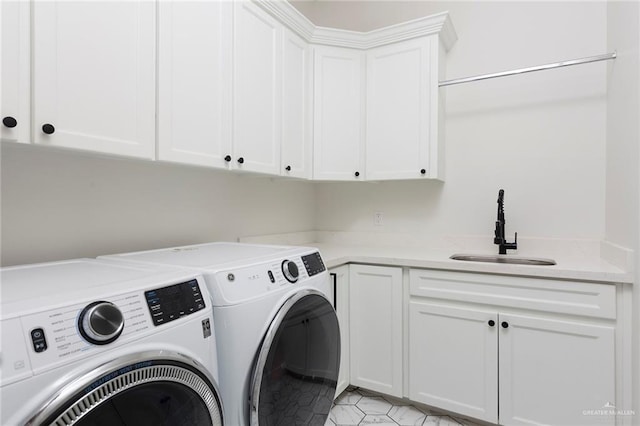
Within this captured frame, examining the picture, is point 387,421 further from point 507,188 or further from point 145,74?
point 145,74

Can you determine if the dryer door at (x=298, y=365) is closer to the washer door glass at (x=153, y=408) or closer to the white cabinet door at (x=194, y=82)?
the washer door glass at (x=153, y=408)

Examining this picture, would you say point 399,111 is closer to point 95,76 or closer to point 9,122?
point 95,76

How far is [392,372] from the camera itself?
2.01 metres

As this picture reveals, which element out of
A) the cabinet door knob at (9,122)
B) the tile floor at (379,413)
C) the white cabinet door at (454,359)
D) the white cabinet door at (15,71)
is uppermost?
the white cabinet door at (15,71)

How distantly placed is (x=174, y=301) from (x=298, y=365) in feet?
1.89

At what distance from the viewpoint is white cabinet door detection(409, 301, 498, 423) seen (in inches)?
69.2

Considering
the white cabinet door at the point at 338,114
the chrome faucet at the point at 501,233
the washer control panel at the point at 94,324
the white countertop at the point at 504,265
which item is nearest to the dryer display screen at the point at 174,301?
the washer control panel at the point at 94,324

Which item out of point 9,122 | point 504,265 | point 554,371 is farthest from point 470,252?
point 9,122

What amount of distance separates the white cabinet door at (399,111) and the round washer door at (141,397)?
180 centimetres

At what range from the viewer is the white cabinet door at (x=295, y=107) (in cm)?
204

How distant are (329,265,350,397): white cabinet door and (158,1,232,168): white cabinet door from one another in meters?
0.90

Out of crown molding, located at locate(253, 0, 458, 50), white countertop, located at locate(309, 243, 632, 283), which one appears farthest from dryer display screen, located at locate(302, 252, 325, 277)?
crown molding, located at locate(253, 0, 458, 50)

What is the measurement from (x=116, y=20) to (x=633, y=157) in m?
2.12

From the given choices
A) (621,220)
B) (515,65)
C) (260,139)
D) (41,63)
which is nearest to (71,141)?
(41,63)
